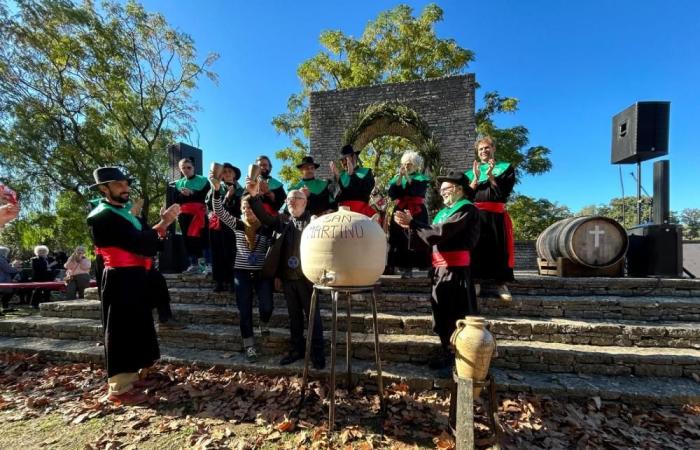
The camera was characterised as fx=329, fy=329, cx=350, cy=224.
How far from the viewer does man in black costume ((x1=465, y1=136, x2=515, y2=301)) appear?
4312 millimetres

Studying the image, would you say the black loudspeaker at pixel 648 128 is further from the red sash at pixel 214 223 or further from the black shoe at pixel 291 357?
the red sash at pixel 214 223

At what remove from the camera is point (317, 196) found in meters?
5.47

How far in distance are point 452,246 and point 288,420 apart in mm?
2207

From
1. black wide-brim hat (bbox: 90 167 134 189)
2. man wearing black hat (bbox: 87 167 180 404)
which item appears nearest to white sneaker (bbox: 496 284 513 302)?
man wearing black hat (bbox: 87 167 180 404)

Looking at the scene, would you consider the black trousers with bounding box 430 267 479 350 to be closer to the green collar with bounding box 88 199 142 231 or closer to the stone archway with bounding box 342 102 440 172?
the green collar with bounding box 88 199 142 231

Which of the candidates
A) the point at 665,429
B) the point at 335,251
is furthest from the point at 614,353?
the point at 335,251

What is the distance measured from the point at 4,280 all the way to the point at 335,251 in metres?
10.3

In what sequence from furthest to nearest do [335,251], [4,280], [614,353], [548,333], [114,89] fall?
[114,89] < [4,280] < [548,333] < [614,353] < [335,251]

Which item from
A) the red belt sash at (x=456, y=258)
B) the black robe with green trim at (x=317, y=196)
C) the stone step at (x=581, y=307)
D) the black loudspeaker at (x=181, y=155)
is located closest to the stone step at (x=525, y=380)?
the stone step at (x=581, y=307)

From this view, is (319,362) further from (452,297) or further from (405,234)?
(405,234)

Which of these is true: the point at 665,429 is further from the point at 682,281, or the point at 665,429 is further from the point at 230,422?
the point at 230,422

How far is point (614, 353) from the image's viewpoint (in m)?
3.44

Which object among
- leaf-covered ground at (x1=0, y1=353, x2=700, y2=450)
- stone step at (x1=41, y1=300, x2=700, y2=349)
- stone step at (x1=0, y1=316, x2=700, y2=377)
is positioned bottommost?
leaf-covered ground at (x1=0, y1=353, x2=700, y2=450)

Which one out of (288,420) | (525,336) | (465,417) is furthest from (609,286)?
(288,420)
